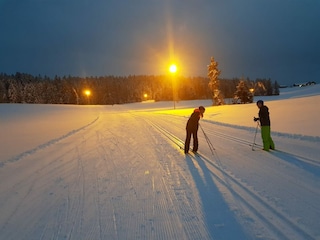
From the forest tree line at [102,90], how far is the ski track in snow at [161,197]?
1888 inches

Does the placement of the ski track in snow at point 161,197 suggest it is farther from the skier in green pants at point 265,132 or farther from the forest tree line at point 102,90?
the forest tree line at point 102,90

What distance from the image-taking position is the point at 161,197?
17.4 ft

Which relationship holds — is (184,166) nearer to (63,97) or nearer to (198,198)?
(198,198)

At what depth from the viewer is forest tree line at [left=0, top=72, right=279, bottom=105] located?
8712 cm

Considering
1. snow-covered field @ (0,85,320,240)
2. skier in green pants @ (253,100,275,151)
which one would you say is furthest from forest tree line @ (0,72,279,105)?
snow-covered field @ (0,85,320,240)

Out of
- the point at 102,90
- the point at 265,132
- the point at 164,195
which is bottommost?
the point at 164,195

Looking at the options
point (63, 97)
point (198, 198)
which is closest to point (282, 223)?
point (198, 198)

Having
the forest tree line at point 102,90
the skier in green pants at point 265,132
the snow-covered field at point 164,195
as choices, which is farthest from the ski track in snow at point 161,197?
the forest tree line at point 102,90

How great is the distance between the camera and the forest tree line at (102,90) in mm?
87125

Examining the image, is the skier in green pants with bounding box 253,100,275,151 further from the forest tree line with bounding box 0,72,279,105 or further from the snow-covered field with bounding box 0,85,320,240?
the forest tree line with bounding box 0,72,279,105

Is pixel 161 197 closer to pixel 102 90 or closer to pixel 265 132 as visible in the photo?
pixel 265 132

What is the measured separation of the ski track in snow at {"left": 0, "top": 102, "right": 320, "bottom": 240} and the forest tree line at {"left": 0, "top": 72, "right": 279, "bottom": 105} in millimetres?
47950

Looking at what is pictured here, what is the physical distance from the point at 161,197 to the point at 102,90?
125142 millimetres

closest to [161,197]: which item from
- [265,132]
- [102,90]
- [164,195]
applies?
[164,195]
